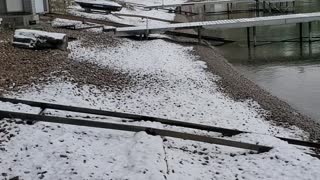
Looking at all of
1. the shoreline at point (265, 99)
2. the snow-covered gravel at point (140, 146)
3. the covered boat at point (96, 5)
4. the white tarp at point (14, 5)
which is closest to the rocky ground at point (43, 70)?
the snow-covered gravel at point (140, 146)

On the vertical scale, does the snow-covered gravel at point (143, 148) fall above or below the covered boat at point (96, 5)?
below

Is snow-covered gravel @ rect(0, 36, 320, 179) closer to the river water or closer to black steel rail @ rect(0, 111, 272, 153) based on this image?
black steel rail @ rect(0, 111, 272, 153)

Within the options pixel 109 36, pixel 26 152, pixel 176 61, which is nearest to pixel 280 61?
pixel 176 61

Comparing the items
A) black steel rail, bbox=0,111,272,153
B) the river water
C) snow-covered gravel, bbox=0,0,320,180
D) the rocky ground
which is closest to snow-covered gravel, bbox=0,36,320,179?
snow-covered gravel, bbox=0,0,320,180

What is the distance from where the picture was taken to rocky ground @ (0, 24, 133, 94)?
12.5 meters

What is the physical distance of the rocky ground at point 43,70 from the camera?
1254 cm

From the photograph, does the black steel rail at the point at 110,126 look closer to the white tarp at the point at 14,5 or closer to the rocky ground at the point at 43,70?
the rocky ground at the point at 43,70

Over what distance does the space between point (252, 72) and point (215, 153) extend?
1305 cm

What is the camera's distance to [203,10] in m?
55.3

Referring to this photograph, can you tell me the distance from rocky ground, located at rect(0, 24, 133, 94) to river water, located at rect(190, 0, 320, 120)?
234 inches

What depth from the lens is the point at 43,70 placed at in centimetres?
1382

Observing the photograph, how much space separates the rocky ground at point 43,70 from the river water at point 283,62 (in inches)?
234

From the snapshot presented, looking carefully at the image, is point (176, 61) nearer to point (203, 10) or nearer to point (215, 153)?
point (215, 153)

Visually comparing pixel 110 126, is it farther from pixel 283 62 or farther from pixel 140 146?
pixel 283 62
